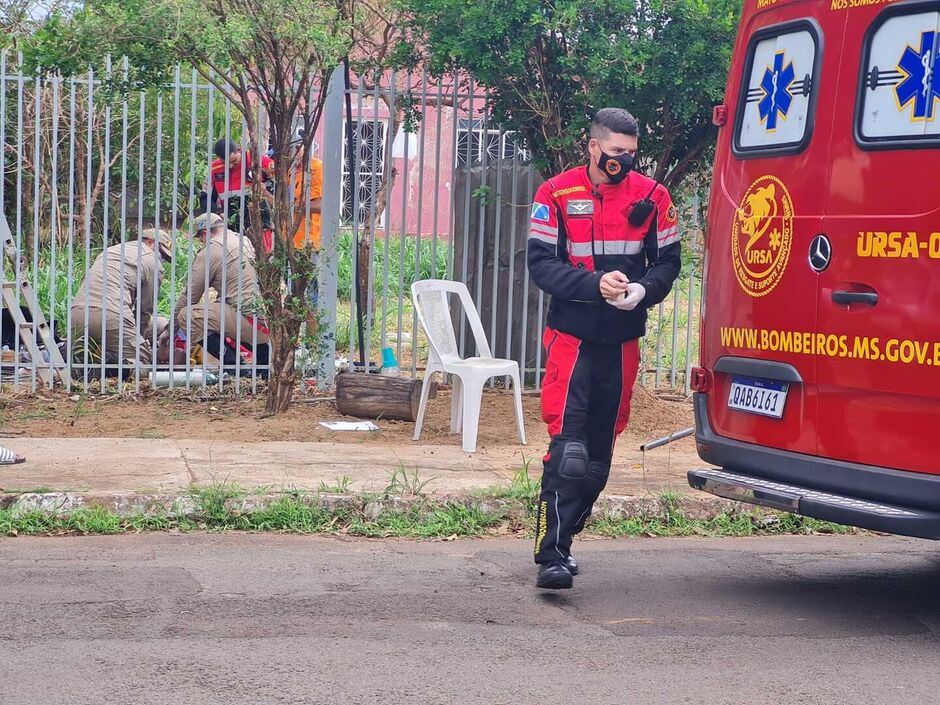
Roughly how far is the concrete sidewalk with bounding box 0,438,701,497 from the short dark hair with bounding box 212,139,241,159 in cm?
243

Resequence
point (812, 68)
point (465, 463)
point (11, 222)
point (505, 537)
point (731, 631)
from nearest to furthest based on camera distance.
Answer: point (731, 631)
point (812, 68)
point (505, 537)
point (465, 463)
point (11, 222)

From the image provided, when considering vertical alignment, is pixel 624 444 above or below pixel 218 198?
below

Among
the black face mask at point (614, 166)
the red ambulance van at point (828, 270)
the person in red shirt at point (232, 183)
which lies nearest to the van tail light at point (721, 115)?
the red ambulance van at point (828, 270)

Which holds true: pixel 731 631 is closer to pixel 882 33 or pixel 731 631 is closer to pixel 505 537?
pixel 505 537

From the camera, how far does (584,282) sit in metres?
5.16

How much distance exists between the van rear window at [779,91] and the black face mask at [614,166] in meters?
0.61

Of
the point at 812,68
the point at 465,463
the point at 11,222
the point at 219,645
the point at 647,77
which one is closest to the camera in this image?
the point at 219,645

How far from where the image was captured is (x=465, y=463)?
7.89m

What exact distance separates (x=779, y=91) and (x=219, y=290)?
5.68 m

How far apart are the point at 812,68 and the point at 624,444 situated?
413 centimetres

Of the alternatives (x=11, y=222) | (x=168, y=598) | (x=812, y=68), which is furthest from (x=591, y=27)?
(x=11, y=222)

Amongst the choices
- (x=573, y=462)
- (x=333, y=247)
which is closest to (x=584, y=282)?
(x=573, y=462)

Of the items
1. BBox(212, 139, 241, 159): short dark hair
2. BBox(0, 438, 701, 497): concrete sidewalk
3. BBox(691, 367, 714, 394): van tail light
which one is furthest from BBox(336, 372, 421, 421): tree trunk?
BBox(691, 367, 714, 394): van tail light

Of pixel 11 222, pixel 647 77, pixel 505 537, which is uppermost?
pixel 647 77
